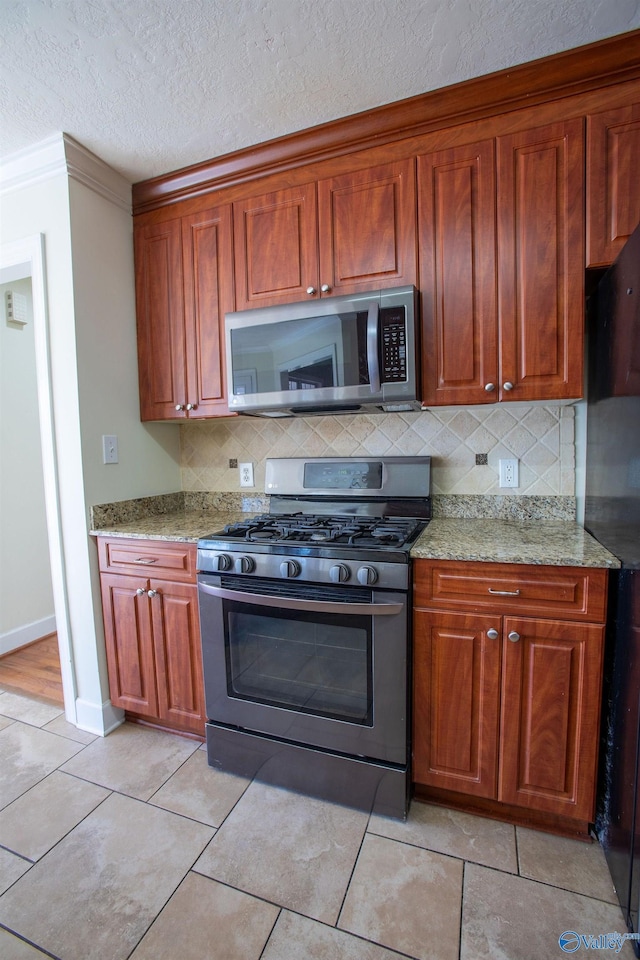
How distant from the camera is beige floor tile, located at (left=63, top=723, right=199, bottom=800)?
5.65ft

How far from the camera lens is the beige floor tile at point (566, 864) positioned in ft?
4.17

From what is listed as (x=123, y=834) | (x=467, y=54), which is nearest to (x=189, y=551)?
(x=123, y=834)

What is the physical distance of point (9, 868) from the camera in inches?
54.3

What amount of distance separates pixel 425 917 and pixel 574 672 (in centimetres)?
78

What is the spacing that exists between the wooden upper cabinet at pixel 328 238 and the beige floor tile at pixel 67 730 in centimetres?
205

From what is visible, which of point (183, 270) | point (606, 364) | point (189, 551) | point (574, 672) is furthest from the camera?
point (183, 270)

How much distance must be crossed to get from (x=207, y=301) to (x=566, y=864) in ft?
8.04

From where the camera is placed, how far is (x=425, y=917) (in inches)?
47.4

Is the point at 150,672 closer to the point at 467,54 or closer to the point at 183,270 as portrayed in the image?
the point at 183,270

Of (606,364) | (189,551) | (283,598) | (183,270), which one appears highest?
(183,270)

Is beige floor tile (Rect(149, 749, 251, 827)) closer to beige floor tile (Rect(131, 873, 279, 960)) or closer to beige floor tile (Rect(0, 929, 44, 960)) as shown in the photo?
beige floor tile (Rect(131, 873, 279, 960))

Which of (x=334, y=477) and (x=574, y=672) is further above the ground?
(x=334, y=477)

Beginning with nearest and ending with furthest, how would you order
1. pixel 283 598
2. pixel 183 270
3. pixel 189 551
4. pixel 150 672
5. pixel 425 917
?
pixel 425 917 → pixel 283 598 → pixel 189 551 → pixel 150 672 → pixel 183 270

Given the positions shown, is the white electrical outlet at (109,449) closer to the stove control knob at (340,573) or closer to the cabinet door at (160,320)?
the cabinet door at (160,320)
